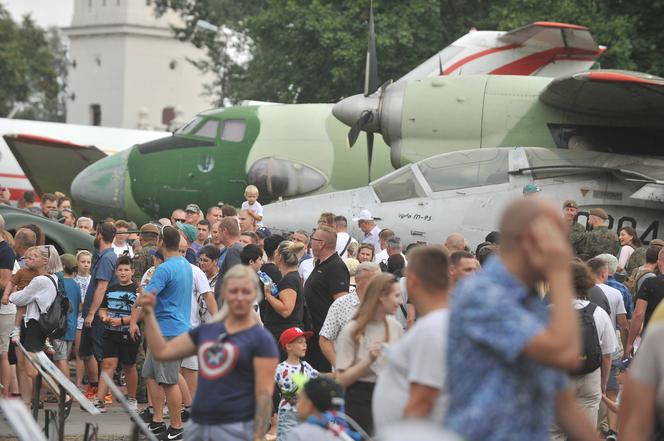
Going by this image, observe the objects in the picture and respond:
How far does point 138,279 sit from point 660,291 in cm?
558

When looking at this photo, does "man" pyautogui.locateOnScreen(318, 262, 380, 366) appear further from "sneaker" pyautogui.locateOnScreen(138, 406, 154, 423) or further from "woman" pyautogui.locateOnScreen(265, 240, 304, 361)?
"sneaker" pyautogui.locateOnScreen(138, 406, 154, 423)

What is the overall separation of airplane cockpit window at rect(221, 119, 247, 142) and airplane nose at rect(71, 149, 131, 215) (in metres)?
1.98

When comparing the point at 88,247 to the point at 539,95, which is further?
the point at 539,95

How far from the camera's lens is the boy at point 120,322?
40.3 feet

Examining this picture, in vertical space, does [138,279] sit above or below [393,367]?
below

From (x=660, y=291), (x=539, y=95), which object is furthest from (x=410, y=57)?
(x=660, y=291)

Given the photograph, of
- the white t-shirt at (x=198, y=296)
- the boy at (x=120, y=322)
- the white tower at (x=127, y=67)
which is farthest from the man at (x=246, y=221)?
the white tower at (x=127, y=67)

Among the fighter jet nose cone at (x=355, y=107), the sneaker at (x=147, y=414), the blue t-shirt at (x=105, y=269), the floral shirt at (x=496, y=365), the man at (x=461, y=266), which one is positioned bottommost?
the sneaker at (x=147, y=414)

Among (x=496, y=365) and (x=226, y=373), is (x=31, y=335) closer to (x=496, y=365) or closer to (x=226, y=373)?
(x=226, y=373)

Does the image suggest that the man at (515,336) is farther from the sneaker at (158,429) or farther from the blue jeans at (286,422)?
the sneaker at (158,429)

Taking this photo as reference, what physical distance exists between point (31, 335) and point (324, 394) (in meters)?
6.08

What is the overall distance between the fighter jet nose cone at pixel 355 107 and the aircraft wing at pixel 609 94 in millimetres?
2595

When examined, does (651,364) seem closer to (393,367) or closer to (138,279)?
(393,367)

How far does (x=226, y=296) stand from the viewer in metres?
6.38
